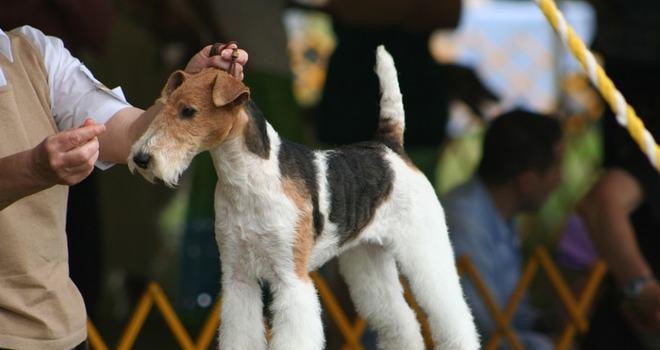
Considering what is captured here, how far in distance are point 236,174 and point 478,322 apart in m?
1.96

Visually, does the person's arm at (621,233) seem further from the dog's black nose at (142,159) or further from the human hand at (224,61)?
the dog's black nose at (142,159)

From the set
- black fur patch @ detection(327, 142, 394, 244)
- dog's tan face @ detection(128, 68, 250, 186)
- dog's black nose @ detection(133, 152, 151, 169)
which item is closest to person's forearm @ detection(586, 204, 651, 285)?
black fur patch @ detection(327, 142, 394, 244)

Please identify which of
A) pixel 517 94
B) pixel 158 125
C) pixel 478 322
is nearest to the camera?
pixel 158 125

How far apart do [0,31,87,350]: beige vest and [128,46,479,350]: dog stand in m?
0.26

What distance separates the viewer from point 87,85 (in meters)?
1.60

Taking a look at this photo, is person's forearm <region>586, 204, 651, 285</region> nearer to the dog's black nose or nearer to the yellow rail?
the yellow rail

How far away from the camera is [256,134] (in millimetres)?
1363

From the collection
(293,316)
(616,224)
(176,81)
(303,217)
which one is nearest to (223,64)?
(176,81)

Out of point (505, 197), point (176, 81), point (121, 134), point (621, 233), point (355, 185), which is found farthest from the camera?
point (505, 197)

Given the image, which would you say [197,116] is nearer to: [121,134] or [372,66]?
[121,134]

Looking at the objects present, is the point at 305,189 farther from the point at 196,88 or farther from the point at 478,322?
the point at 478,322

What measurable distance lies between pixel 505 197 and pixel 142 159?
7.58ft

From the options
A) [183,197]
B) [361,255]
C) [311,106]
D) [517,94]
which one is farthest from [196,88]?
[517,94]

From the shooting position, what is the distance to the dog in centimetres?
129
